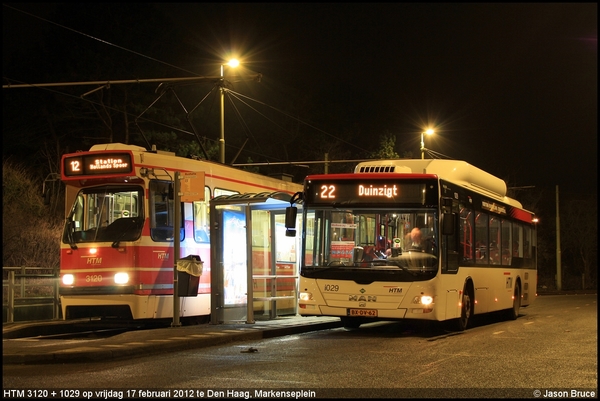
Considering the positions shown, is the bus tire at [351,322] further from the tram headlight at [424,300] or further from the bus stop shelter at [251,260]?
the tram headlight at [424,300]

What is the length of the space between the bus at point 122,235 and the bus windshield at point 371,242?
2.54 metres

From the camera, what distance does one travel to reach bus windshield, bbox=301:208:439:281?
50.6ft

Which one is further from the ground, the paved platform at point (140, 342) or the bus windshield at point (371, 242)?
the bus windshield at point (371, 242)

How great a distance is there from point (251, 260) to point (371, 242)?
10.7 ft

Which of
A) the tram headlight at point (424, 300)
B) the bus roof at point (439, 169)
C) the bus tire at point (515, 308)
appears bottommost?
the bus tire at point (515, 308)

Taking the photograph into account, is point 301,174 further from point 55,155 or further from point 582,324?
point 582,324

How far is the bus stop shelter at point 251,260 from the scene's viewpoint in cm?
1772

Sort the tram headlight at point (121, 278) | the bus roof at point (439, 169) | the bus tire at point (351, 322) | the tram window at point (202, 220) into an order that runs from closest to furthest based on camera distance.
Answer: the tram headlight at point (121, 278)
the bus roof at point (439, 169)
the bus tire at point (351, 322)
the tram window at point (202, 220)

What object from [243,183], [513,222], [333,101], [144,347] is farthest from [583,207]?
[144,347]

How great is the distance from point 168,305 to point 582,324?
9.48 m

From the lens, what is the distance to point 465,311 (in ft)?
56.3

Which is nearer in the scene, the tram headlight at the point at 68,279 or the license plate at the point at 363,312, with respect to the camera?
the license plate at the point at 363,312

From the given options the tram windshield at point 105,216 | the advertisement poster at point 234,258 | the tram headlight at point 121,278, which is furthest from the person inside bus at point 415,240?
the tram headlight at point 121,278

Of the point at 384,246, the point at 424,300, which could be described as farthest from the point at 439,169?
the point at 424,300
